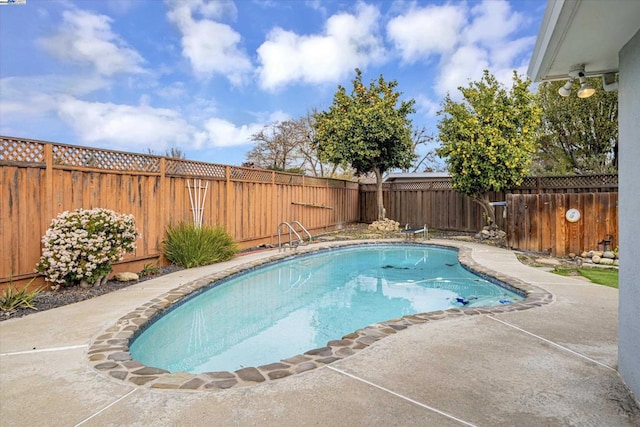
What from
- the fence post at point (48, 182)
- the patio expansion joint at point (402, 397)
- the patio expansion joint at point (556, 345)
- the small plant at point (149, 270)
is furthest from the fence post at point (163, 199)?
the patio expansion joint at point (556, 345)

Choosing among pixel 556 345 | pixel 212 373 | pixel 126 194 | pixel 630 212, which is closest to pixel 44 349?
pixel 212 373

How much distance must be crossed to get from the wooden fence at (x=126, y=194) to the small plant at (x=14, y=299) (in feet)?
0.63

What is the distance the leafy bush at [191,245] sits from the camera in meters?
6.80

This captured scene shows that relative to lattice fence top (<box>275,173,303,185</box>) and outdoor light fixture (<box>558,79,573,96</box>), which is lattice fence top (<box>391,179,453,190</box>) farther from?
outdoor light fixture (<box>558,79,573,96</box>)

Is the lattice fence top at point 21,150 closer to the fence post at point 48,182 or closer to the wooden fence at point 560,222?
the fence post at point 48,182

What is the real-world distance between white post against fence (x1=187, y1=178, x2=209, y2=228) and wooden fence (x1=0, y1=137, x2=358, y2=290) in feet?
0.29

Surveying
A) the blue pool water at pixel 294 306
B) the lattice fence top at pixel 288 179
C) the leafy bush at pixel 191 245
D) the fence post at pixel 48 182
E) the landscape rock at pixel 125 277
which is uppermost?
the lattice fence top at pixel 288 179

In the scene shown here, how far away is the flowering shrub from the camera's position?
4.58 metres

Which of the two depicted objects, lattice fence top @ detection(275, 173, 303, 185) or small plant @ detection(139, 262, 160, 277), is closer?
small plant @ detection(139, 262, 160, 277)

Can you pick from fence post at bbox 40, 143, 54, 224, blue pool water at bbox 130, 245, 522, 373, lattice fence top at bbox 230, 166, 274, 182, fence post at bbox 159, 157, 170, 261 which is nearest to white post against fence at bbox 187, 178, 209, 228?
fence post at bbox 159, 157, 170, 261

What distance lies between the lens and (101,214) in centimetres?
506

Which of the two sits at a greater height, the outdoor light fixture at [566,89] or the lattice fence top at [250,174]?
the outdoor light fixture at [566,89]

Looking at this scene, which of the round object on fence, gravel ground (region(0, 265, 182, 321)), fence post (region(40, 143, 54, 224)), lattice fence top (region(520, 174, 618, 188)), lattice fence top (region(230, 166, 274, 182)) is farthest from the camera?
lattice fence top (region(520, 174, 618, 188))

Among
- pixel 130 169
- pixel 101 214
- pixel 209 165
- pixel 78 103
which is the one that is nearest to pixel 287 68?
pixel 78 103
